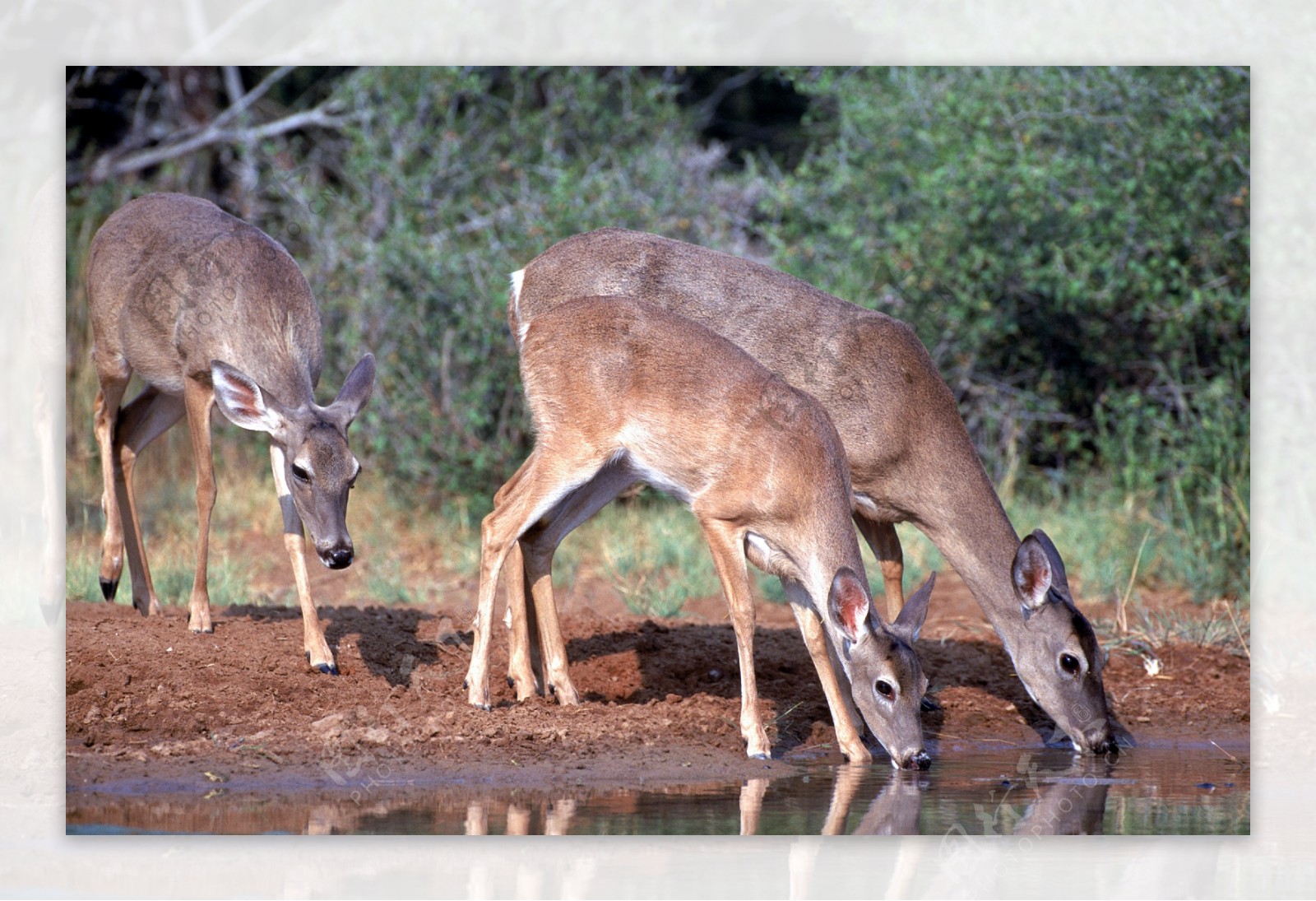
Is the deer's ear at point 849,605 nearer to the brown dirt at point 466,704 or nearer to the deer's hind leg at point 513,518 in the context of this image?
the brown dirt at point 466,704

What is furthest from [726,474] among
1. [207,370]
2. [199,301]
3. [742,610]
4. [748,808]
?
[199,301]

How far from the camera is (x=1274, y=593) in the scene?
709cm

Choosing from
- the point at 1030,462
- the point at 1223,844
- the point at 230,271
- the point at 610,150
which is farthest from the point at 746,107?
the point at 1223,844

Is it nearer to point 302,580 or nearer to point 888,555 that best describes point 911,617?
point 888,555

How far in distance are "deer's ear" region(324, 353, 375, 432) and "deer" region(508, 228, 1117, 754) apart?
0.93 meters

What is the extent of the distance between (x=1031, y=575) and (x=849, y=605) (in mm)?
904

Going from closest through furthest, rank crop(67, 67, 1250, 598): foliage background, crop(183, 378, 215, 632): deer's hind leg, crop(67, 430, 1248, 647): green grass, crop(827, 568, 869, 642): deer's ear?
crop(827, 568, 869, 642): deer's ear, crop(183, 378, 215, 632): deer's hind leg, crop(67, 430, 1248, 647): green grass, crop(67, 67, 1250, 598): foliage background

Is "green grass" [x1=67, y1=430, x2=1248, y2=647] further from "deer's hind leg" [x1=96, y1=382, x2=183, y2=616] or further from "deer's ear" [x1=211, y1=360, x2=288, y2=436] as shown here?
"deer's ear" [x1=211, y1=360, x2=288, y2=436]

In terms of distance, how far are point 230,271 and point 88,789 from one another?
7.78 feet

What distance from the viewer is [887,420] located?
7074mm

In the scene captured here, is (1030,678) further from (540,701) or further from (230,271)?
(230,271)

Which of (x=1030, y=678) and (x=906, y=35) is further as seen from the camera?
(x=906, y=35)

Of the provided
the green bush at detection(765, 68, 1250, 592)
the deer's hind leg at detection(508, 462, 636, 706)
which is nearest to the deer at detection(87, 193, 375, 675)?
the deer's hind leg at detection(508, 462, 636, 706)

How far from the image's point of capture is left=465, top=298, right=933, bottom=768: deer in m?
6.17
